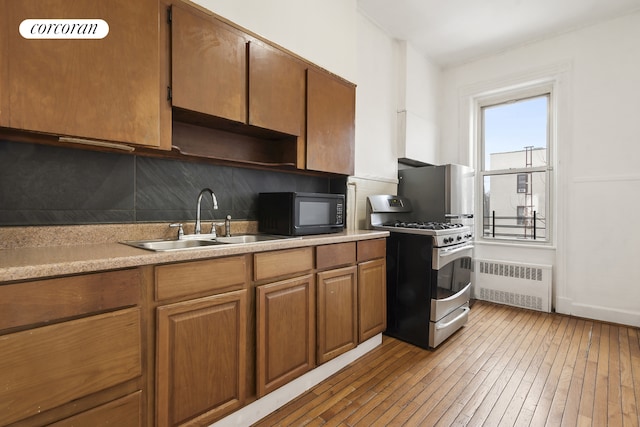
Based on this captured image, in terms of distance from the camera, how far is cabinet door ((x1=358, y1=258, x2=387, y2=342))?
7.80 feet

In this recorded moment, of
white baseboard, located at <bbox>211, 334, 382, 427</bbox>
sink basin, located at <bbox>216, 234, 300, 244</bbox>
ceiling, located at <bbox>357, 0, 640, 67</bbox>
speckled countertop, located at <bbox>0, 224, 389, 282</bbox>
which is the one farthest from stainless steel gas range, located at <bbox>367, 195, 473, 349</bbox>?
ceiling, located at <bbox>357, 0, 640, 67</bbox>

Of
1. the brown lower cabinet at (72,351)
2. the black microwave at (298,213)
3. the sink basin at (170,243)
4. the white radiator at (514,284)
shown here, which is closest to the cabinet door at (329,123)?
the black microwave at (298,213)

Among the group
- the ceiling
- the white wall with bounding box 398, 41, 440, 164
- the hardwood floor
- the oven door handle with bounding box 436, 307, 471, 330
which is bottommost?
the hardwood floor

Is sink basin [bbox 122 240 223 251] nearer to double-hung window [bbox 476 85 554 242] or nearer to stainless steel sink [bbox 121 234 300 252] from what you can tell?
stainless steel sink [bbox 121 234 300 252]

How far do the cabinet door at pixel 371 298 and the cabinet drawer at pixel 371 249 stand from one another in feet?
0.13

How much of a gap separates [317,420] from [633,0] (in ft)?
14.8

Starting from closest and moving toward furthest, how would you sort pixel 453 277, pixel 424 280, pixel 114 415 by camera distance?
pixel 114 415 → pixel 424 280 → pixel 453 277

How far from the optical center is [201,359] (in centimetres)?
143

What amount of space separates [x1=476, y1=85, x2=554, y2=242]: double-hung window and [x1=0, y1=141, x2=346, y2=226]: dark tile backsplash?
332cm

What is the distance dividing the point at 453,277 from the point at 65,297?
2.74 metres

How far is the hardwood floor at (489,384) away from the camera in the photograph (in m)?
1.75

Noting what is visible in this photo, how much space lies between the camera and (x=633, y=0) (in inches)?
116

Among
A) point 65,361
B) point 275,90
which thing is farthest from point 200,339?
point 275,90

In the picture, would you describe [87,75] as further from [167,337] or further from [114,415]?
[114,415]
